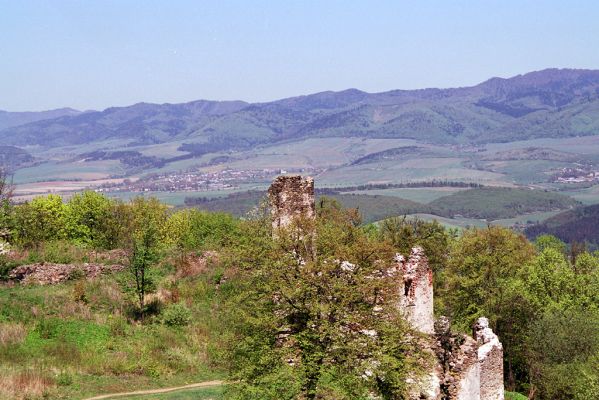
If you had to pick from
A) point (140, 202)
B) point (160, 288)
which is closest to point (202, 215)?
point (140, 202)

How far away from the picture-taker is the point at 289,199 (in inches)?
909

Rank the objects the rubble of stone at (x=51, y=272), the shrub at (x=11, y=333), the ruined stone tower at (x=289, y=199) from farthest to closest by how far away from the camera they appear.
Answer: the rubble of stone at (x=51, y=272) → the shrub at (x=11, y=333) → the ruined stone tower at (x=289, y=199)

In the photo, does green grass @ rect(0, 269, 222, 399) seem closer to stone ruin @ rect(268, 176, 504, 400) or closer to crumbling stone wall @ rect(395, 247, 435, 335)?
stone ruin @ rect(268, 176, 504, 400)

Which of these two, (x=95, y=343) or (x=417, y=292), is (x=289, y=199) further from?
(x=95, y=343)

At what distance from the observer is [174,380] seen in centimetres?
2739

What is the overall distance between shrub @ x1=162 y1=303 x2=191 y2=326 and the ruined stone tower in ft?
43.0

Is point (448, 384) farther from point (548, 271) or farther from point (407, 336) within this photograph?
point (548, 271)

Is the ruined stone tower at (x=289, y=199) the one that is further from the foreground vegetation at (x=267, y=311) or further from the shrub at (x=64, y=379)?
the shrub at (x=64, y=379)

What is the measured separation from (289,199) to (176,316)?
44.9 ft

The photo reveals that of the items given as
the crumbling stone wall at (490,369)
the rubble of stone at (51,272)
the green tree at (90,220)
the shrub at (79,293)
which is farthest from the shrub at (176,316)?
the green tree at (90,220)

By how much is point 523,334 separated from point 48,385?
3061cm

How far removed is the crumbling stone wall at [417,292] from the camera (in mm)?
20906

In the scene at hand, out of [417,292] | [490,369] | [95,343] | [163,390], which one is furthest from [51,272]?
[490,369]

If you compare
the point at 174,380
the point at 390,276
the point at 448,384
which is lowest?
the point at 174,380
